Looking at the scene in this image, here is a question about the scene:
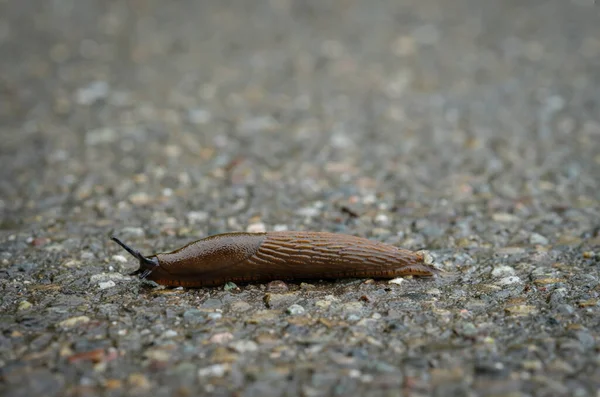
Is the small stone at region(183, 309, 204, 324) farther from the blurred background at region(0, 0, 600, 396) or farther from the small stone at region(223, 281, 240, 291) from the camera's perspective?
the small stone at region(223, 281, 240, 291)

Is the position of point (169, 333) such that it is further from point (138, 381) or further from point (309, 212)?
point (309, 212)

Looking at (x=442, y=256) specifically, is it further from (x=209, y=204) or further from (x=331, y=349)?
(x=209, y=204)

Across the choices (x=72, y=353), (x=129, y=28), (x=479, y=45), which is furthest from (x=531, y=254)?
(x=129, y=28)

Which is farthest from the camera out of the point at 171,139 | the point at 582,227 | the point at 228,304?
the point at 171,139

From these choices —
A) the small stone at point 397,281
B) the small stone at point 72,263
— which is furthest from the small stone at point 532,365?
the small stone at point 72,263

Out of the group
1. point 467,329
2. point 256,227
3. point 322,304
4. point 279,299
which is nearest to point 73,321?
point 279,299

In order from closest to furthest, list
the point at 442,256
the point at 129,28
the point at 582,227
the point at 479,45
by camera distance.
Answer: the point at 442,256, the point at 582,227, the point at 479,45, the point at 129,28

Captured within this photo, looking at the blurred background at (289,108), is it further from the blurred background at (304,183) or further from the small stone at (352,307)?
the small stone at (352,307)
